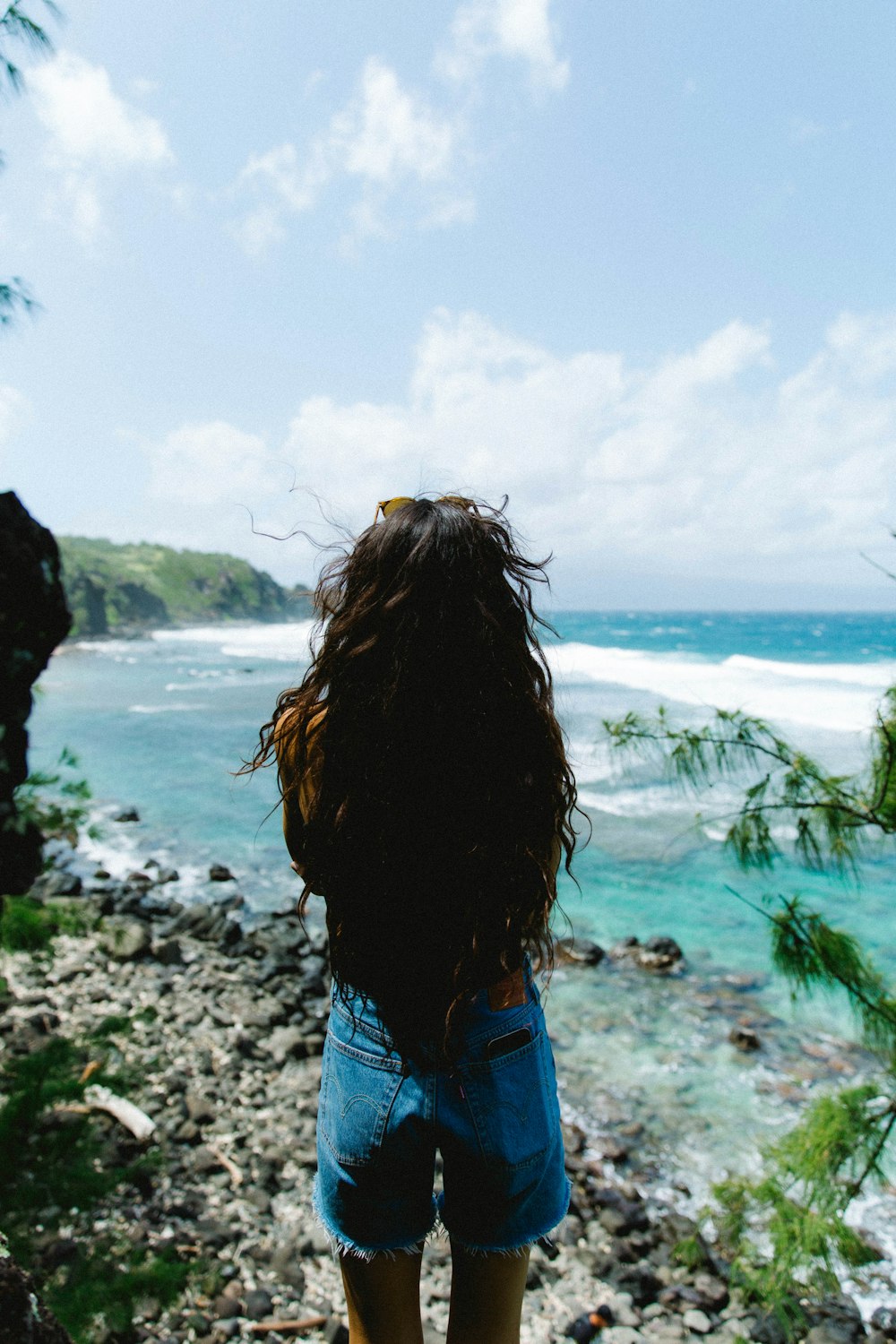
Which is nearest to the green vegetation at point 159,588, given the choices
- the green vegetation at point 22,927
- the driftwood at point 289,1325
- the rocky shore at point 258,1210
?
the rocky shore at point 258,1210

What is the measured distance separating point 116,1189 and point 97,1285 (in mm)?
1001

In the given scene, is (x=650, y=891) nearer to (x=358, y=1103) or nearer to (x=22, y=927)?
(x=22, y=927)

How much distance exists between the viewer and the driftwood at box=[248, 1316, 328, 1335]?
11.7ft

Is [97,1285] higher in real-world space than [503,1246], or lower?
lower

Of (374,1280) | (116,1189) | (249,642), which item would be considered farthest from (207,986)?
(249,642)

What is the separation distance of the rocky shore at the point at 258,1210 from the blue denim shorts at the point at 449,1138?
1.81 meters

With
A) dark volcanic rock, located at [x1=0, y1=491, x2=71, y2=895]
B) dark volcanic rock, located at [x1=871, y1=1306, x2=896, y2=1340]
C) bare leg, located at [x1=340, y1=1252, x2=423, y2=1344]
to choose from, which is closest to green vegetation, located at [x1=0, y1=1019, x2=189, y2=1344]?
dark volcanic rock, located at [x1=0, y1=491, x2=71, y2=895]

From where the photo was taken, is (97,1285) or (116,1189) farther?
(116,1189)

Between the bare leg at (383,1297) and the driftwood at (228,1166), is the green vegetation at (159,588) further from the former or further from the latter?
the bare leg at (383,1297)

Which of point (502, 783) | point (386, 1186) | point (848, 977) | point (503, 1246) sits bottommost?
point (848, 977)

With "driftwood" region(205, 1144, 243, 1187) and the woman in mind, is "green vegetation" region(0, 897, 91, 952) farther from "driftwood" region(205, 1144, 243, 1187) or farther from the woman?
the woman

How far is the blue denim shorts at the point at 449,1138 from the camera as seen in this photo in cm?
133

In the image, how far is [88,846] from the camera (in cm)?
1359

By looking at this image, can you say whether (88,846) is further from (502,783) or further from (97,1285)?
(502,783)
